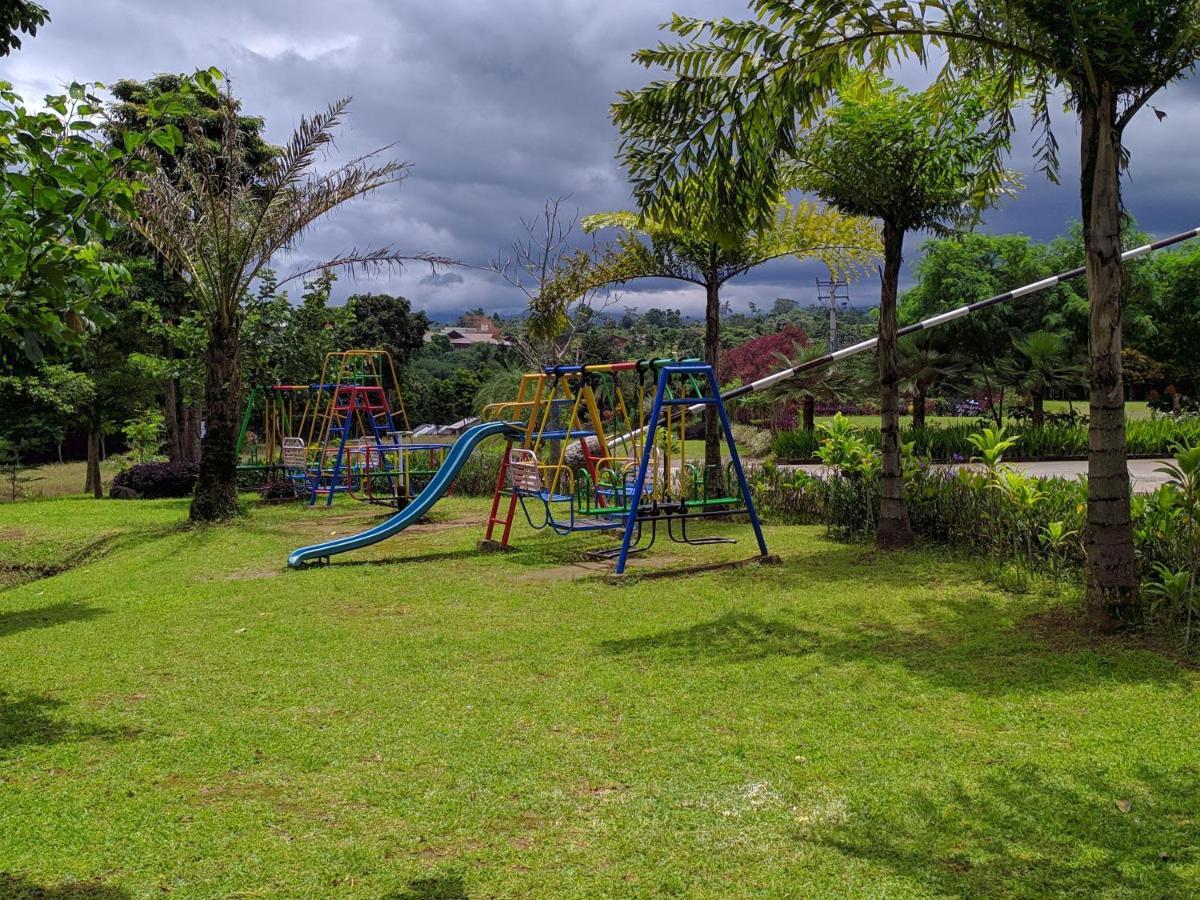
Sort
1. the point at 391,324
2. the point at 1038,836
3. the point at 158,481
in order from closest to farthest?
1. the point at 1038,836
2. the point at 158,481
3. the point at 391,324

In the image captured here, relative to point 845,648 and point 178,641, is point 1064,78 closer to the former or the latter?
point 845,648

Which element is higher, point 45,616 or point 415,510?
point 415,510

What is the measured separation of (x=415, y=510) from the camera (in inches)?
450

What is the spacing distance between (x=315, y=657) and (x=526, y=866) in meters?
3.55

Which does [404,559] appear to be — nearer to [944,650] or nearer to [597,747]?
[944,650]

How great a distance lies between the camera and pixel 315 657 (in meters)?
6.66

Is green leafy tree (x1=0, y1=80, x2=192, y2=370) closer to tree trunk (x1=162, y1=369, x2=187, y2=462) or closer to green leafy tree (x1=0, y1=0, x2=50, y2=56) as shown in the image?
green leafy tree (x1=0, y1=0, x2=50, y2=56)

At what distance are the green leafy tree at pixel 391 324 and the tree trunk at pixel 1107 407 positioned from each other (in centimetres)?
4625

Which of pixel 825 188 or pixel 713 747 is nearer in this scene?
pixel 713 747

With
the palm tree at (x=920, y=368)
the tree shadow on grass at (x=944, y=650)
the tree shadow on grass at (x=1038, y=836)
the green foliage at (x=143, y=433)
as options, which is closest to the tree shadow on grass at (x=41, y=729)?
the tree shadow on grass at (x=944, y=650)

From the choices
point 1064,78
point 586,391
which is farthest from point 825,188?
point 1064,78

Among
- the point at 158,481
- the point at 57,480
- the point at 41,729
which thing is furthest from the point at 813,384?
the point at 41,729

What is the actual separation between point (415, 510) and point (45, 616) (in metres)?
4.07

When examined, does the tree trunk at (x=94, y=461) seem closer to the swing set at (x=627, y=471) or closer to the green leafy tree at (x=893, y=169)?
the swing set at (x=627, y=471)
